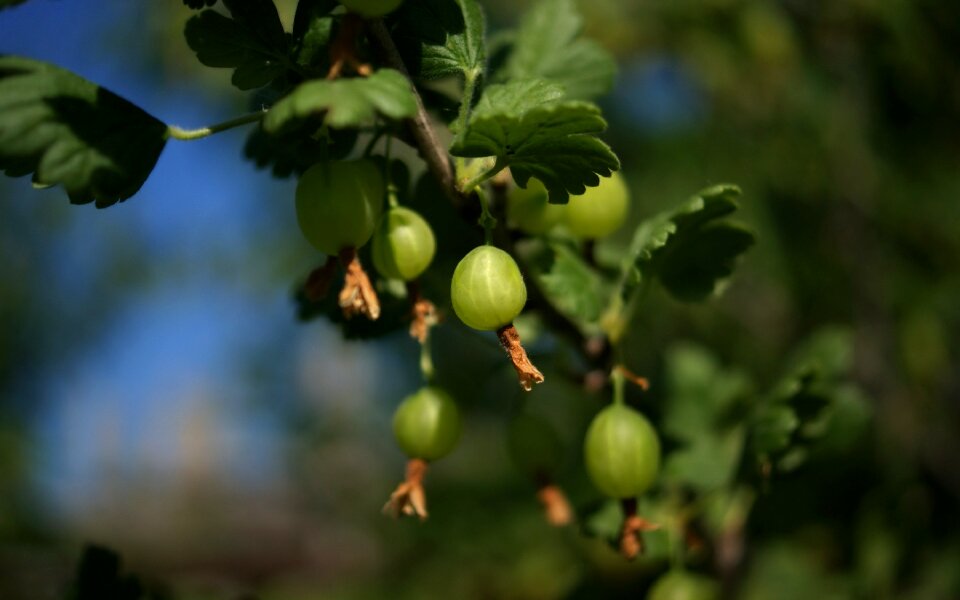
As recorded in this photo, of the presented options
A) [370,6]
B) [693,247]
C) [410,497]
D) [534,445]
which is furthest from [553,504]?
[370,6]

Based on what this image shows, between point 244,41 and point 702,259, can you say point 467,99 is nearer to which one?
point 244,41

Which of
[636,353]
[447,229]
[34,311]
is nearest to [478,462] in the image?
[636,353]

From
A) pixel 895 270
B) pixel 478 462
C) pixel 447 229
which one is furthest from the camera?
pixel 478 462

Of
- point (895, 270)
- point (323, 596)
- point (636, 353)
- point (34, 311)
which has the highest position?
point (34, 311)

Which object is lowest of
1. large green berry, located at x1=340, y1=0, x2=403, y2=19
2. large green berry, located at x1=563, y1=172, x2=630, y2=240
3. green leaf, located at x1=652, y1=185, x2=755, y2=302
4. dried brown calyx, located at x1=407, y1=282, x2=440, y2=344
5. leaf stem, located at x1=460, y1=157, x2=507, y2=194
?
dried brown calyx, located at x1=407, y1=282, x2=440, y2=344

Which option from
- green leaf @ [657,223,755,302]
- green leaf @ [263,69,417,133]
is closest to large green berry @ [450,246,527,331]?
green leaf @ [263,69,417,133]

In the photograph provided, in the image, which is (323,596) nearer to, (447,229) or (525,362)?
(447,229)

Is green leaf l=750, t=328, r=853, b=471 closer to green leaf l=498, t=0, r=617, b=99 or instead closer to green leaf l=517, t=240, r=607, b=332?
green leaf l=517, t=240, r=607, b=332
